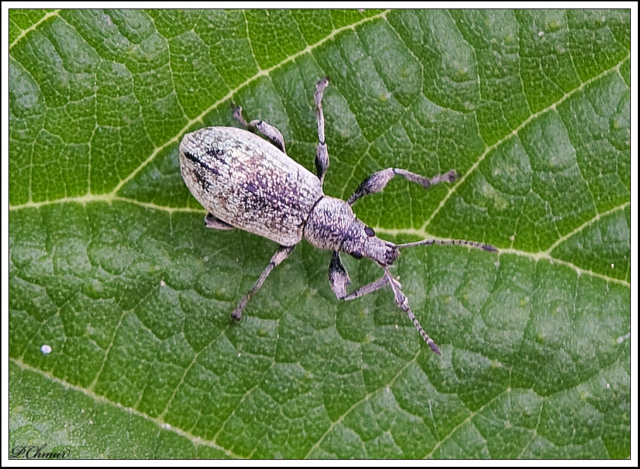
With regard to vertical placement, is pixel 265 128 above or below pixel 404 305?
above

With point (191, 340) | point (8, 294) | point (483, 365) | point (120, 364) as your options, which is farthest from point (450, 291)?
point (8, 294)

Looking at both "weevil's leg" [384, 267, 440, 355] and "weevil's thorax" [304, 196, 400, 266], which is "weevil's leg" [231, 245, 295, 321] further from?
"weevil's leg" [384, 267, 440, 355]

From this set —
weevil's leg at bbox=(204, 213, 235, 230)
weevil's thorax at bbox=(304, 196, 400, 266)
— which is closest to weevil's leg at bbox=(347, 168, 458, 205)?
weevil's thorax at bbox=(304, 196, 400, 266)

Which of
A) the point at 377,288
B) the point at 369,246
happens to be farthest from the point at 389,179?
the point at 377,288

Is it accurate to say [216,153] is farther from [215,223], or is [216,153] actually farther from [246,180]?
[215,223]

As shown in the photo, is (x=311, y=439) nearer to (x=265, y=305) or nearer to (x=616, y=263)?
(x=265, y=305)

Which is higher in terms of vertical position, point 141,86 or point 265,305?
point 141,86
